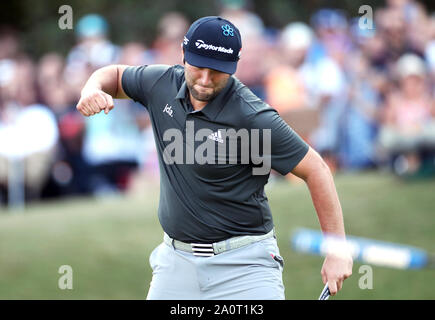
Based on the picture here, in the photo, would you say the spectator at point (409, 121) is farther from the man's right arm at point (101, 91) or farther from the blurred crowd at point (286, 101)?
the man's right arm at point (101, 91)

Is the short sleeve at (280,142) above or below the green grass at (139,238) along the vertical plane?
above

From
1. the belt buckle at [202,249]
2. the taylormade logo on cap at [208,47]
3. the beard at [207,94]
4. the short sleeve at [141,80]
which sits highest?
the taylormade logo on cap at [208,47]

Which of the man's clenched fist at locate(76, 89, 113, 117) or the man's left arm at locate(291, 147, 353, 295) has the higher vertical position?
the man's clenched fist at locate(76, 89, 113, 117)

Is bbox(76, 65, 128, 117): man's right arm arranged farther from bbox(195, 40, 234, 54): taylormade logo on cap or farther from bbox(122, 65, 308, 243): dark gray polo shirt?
bbox(195, 40, 234, 54): taylormade logo on cap

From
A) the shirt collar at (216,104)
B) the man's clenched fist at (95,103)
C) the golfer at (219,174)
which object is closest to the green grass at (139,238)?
the golfer at (219,174)

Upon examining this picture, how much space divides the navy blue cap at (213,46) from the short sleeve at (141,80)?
438mm

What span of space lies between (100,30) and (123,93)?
25.9 ft

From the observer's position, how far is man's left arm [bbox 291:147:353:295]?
4480 mm

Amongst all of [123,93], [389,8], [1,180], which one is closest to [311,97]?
[389,8]

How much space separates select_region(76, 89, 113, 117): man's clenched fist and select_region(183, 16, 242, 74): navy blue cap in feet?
1.74

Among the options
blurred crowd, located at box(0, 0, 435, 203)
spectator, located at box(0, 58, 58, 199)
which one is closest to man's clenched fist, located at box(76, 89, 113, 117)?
blurred crowd, located at box(0, 0, 435, 203)

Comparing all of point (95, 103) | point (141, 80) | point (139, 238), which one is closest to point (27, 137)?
point (139, 238)

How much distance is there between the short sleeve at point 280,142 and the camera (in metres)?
4.38

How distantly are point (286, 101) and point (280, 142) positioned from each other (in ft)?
21.6
